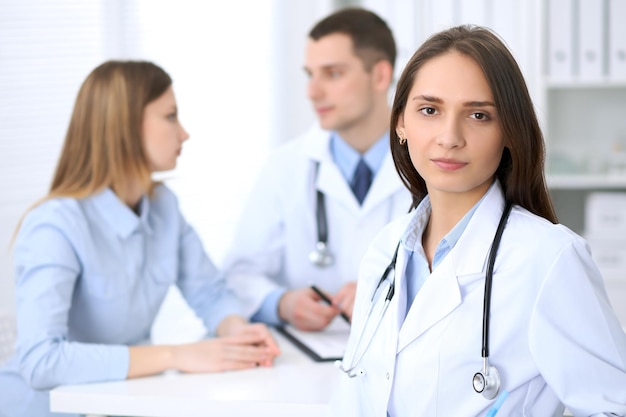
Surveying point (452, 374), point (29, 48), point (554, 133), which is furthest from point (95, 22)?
point (452, 374)

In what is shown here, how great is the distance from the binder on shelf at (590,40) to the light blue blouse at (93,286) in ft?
5.74

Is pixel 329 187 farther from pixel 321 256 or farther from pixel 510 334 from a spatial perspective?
pixel 510 334

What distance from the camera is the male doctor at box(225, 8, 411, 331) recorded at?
235 cm

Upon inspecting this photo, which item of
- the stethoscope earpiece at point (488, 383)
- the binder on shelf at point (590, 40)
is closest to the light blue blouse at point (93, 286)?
the stethoscope earpiece at point (488, 383)

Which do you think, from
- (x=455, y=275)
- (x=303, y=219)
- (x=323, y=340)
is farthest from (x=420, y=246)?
(x=303, y=219)

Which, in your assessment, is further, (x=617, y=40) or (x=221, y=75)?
(x=221, y=75)

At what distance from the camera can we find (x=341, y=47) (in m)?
2.56

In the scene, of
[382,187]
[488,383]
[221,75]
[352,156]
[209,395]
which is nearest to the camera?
[488,383]

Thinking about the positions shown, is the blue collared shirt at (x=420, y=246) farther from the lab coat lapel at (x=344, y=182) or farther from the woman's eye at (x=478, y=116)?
the lab coat lapel at (x=344, y=182)

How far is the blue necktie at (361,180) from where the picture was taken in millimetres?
2424

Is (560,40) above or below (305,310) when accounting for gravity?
above

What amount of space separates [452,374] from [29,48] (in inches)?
77.2

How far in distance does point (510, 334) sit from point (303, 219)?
1223 mm

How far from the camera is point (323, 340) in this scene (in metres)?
2.04
